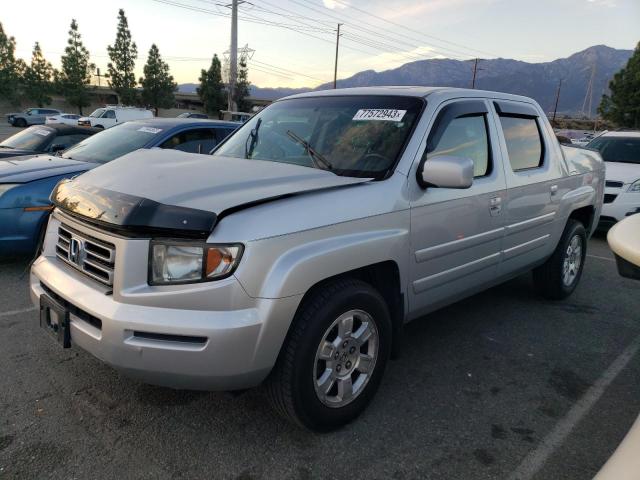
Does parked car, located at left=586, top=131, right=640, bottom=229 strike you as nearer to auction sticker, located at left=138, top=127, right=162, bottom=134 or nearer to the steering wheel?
the steering wheel

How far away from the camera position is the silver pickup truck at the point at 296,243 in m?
2.12

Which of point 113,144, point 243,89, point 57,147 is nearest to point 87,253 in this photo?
point 113,144

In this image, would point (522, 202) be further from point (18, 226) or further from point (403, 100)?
point (18, 226)

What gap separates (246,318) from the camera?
211 cm

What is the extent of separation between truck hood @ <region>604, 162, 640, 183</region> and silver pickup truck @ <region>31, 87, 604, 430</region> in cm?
514

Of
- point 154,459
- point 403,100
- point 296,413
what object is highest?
point 403,100

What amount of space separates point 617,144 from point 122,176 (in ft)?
31.0

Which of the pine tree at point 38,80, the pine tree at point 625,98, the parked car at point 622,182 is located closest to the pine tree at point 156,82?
the pine tree at point 38,80

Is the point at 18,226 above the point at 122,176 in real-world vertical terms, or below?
below

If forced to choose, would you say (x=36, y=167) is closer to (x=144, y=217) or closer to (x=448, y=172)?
(x=144, y=217)

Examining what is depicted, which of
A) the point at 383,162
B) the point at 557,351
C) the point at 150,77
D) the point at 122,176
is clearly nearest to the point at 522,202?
the point at 557,351

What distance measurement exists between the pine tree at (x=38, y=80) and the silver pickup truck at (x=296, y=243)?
6159 centimetres

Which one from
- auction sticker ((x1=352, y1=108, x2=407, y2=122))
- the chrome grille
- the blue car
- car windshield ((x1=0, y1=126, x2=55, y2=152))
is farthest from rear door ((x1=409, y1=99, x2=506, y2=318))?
car windshield ((x1=0, y1=126, x2=55, y2=152))

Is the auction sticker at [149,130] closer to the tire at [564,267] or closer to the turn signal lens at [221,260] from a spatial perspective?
the turn signal lens at [221,260]
